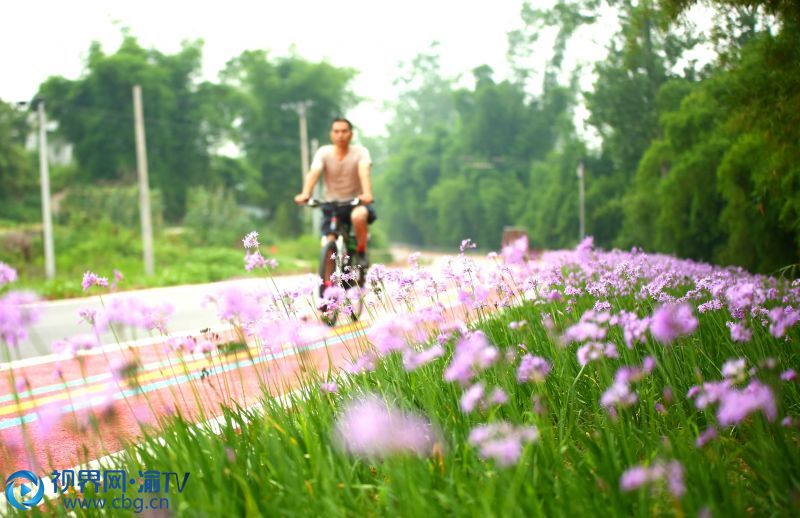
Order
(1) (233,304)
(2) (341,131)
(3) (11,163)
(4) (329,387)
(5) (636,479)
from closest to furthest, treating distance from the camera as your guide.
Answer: (5) (636,479) < (1) (233,304) < (4) (329,387) < (2) (341,131) < (3) (11,163)

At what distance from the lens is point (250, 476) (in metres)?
2.35

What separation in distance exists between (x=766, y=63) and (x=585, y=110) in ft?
85.9

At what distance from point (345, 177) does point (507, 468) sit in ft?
20.3

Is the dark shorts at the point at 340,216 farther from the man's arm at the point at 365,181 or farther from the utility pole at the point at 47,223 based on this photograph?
the utility pole at the point at 47,223

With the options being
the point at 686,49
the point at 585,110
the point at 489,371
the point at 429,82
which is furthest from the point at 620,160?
the point at 429,82

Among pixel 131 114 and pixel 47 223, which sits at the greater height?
pixel 131 114

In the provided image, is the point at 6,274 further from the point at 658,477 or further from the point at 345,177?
the point at 345,177

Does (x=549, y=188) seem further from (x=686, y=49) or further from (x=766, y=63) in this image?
(x=766, y=63)

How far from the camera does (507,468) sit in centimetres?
189

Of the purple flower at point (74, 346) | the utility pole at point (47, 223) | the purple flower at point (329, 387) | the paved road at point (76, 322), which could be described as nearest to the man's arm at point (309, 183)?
the paved road at point (76, 322)

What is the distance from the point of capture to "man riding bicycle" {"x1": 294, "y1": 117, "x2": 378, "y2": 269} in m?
7.50

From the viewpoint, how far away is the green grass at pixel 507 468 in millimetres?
1901

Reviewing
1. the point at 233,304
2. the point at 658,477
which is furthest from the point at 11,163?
the point at 658,477

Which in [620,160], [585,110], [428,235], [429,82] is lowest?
[428,235]
